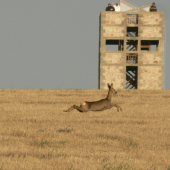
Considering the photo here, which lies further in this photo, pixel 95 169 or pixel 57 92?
pixel 57 92

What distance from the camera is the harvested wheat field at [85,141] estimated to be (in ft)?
28.3

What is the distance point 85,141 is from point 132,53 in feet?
140

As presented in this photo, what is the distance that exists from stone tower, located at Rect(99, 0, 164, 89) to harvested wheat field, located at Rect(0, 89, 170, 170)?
30.4 metres

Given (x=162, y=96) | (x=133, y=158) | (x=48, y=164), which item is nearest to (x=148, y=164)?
(x=133, y=158)

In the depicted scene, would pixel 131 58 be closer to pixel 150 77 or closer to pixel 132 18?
pixel 150 77

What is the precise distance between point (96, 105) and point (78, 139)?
597cm

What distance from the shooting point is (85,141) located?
11.4 meters

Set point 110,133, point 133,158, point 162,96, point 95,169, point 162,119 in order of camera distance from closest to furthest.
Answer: point 95,169, point 133,158, point 110,133, point 162,119, point 162,96

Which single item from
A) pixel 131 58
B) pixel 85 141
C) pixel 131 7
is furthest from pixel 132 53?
pixel 85 141

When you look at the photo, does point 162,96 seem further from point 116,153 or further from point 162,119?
point 116,153

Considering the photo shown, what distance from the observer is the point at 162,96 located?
3059 cm

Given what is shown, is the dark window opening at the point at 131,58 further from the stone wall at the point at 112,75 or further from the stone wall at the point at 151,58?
the stone wall at the point at 112,75

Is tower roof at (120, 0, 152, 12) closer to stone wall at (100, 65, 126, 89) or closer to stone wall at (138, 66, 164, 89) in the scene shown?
stone wall at (138, 66, 164, 89)

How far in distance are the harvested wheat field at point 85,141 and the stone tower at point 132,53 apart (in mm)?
30414
